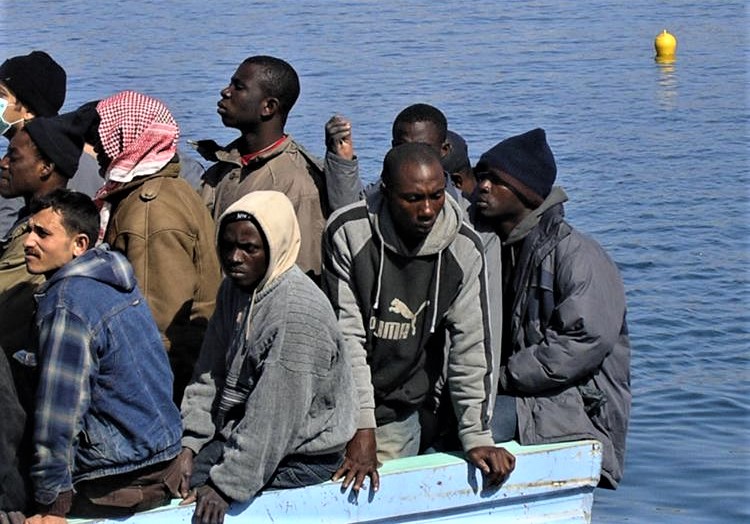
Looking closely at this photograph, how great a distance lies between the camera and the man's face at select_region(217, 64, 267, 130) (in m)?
5.23

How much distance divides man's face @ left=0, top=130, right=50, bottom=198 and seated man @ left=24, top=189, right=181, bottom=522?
60 centimetres

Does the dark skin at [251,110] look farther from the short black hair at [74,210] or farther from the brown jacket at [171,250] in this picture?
the short black hair at [74,210]

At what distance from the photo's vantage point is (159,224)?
4.68m

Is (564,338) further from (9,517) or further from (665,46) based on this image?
(665,46)

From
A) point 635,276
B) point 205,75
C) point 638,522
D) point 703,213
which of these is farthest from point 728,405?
point 205,75

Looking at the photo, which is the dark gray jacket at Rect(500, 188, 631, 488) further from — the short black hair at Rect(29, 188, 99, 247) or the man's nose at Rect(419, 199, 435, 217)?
the short black hair at Rect(29, 188, 99, 247)

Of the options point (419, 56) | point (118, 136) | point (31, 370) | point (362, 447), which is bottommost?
point (419, 56)

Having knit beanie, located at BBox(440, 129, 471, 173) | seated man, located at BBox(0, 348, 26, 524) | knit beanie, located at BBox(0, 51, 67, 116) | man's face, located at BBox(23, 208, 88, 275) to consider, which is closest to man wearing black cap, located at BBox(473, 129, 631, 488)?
knit beanie, located at BBox(440, 129, 471, 173)

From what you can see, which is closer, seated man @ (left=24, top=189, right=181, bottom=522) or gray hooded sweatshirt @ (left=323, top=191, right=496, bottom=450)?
seated man @ (left=24, top=189, right=181, bottom=522)

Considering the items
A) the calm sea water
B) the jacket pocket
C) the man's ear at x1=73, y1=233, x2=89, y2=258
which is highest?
the man's ear at x1=73, y1=233, x2=89, y2=258

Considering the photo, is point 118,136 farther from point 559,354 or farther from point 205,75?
point 205,75

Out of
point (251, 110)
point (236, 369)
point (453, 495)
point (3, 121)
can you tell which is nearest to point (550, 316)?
point (453, 495)

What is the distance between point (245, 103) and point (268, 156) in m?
0.22

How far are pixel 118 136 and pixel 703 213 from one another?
9.23 metres
